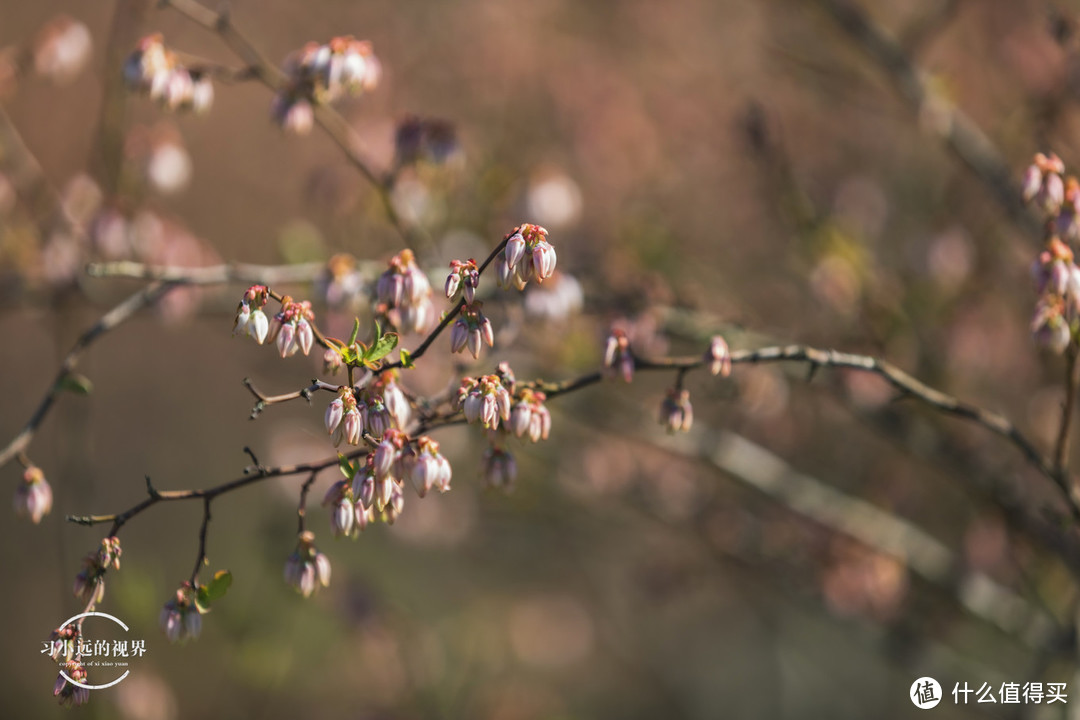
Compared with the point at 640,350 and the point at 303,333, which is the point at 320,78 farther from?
the point at 640,350

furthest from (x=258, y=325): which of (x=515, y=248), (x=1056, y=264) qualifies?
(x=1056, y=264)

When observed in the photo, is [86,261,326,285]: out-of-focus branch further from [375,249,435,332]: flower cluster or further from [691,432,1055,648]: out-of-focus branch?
[691,432,1055,648]: out-of-focus branch

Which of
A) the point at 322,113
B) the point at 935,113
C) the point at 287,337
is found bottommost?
the point at 287,337

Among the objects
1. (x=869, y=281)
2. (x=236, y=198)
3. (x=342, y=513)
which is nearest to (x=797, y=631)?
(x=869, y=281)

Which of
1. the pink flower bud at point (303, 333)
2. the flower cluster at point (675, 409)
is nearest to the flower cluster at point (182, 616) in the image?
the pink flower bud at point (303, 333)

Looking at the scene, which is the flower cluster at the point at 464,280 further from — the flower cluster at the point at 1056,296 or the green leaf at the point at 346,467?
the flower cluster at the point at 1056,296

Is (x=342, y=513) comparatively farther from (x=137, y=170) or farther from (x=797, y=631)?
(x=797, y=631)
